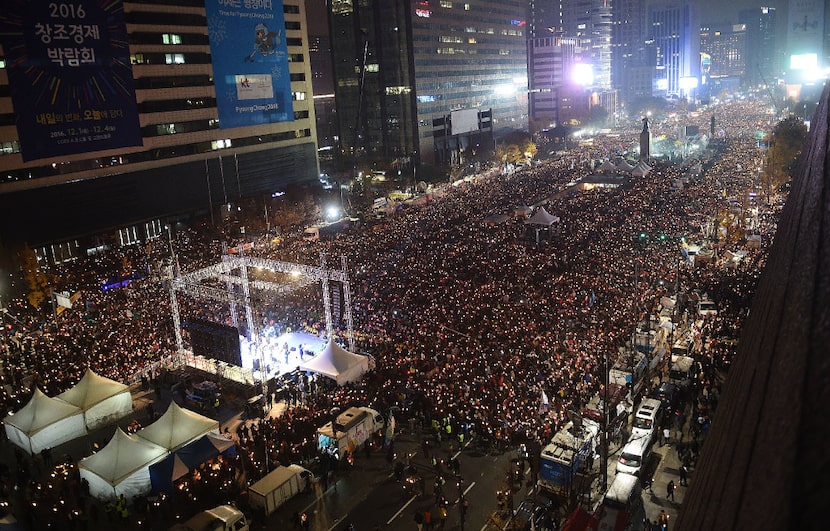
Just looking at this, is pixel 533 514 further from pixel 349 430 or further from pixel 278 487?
pixel 278 487

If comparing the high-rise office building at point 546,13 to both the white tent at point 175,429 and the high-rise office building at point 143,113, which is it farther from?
the white tent at point 175,429

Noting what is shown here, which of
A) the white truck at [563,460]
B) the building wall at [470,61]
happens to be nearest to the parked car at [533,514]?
the white truck at [563,460]

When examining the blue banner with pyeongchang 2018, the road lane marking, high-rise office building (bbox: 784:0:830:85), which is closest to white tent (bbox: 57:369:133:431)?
the road lane marking

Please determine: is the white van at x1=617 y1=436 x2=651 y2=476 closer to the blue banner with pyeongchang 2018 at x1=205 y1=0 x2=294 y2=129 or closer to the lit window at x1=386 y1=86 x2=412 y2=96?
the blue banner with pyeongchang 2018 at x1=205 y1=0 x2=294 y2=129

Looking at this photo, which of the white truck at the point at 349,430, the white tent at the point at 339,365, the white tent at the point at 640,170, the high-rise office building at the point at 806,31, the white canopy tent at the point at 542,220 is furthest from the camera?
the high-rise office building at the point at 806,31

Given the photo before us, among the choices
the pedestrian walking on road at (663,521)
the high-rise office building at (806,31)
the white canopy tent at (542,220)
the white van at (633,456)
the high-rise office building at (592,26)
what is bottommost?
the pedestrian walking on road at (663,521)
